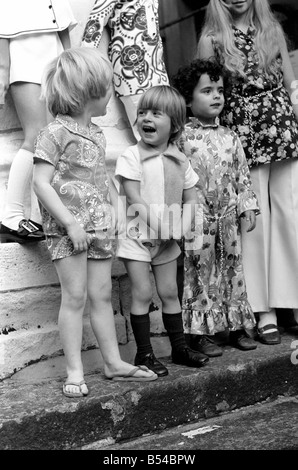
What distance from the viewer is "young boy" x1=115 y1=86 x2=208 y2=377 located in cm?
363

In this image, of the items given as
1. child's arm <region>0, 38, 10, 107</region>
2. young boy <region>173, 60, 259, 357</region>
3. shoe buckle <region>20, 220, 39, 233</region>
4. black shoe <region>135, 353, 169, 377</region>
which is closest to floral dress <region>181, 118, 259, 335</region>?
young boy <region>173, 60, 259, 357</region>

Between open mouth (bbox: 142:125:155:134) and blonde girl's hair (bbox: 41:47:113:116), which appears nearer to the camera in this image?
blonde girl's hair (bbox: 41:47:113:116)

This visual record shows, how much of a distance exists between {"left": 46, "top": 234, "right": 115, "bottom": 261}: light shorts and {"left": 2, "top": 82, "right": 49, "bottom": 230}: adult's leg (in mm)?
447

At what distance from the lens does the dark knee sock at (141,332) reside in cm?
365

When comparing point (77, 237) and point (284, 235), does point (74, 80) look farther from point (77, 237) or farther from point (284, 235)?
point (284, 235)

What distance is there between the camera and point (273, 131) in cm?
416

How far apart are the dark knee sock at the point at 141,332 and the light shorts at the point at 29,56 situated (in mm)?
1140

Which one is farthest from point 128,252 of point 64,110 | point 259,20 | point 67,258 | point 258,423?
point 259,20

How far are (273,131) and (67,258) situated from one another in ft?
4.62

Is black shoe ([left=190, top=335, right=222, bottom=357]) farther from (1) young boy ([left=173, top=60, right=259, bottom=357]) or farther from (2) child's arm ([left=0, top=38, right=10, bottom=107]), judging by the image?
(2) child's arm ([left=0, top=38, right=10, bottom=107])

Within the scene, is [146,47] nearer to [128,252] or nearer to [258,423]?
[128,252]

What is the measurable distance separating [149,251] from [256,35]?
4.47 ft

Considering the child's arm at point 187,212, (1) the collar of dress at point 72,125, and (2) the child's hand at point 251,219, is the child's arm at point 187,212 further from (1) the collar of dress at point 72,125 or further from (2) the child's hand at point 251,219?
(1) the collar of dress at point 72,125

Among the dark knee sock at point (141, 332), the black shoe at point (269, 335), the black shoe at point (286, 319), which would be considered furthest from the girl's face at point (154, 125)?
the black shoe at point (286, 319)
